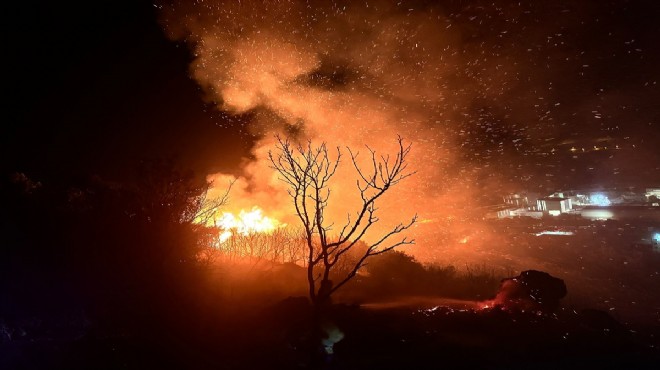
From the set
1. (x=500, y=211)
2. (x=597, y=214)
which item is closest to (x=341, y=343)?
(x=597, y=214)

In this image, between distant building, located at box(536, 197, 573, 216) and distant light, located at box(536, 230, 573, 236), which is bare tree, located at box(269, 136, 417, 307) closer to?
distant light, located at box(536, 230, 573, 236)

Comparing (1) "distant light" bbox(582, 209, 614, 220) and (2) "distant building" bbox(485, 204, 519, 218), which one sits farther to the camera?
(2) "distant building" bbox(485, 204, 519, 218)

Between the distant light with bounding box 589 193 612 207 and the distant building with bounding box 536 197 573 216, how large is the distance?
404cm

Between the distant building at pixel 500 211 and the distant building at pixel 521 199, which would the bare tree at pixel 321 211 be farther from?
the distant building at pixel 521 199

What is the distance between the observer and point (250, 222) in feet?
90.2

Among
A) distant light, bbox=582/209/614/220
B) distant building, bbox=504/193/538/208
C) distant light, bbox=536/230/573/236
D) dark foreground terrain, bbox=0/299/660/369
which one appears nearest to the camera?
dark foreground terrain, bbox=0/299/660/369

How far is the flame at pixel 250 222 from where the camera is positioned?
2495cm

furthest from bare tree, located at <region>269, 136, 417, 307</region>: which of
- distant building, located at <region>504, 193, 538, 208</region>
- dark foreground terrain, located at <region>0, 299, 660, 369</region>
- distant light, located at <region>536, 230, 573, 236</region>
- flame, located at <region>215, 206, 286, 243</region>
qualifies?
distant building, located at <region>504, 193, 538, 208</region>

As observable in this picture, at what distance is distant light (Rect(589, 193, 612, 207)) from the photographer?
5817 centimetres

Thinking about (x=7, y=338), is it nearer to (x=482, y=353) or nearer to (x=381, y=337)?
(x=381, y=337)

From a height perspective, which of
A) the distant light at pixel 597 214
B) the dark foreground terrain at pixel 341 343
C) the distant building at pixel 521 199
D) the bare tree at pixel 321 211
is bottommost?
the dark foreground terrain at pixel 341 343

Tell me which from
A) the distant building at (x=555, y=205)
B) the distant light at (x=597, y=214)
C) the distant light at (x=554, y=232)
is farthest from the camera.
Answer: the distant building at (x=555, y=205)

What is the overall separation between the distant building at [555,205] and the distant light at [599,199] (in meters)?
4.04

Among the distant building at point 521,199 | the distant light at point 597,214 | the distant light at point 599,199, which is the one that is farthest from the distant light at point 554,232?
the distant light at point 599,199
